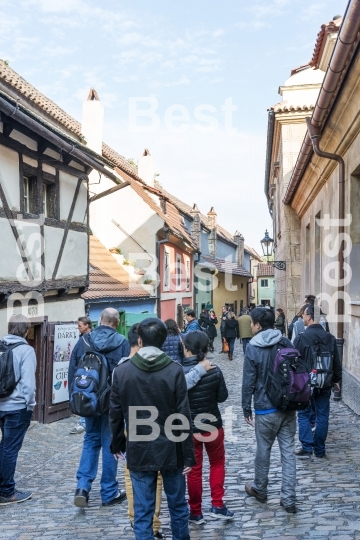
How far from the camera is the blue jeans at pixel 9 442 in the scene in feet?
18.2

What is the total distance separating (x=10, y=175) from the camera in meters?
9.30

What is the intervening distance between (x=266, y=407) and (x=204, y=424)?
569 millimetres

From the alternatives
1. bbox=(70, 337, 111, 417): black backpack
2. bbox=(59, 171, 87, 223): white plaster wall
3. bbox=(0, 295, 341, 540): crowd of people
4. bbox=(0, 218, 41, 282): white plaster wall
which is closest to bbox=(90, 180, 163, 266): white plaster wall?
bbox=(59, 171, 87, 223): white plaster wall

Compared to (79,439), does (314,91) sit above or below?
above

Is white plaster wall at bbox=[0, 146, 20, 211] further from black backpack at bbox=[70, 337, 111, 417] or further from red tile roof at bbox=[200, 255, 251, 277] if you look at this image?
red tile roof at bbox=[200, 255, 251, 277]

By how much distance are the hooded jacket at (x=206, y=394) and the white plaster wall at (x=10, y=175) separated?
5418 millimetres

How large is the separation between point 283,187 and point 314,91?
10.4 ft

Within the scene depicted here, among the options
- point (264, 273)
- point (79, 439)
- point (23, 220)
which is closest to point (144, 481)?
point (79, 439)

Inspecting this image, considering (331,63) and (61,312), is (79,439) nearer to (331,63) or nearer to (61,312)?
(61,312)

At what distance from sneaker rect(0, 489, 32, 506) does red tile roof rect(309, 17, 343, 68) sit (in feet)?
42.3

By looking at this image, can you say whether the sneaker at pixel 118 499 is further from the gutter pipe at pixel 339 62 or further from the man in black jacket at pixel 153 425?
the gutter pipe at pixel 339 62

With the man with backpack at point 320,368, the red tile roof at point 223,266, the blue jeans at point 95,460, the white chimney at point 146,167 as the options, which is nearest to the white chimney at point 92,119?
the white chimney at point 146,167

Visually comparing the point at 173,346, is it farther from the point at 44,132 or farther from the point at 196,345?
the point at 44,132

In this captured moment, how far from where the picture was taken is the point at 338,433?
25.1ft
